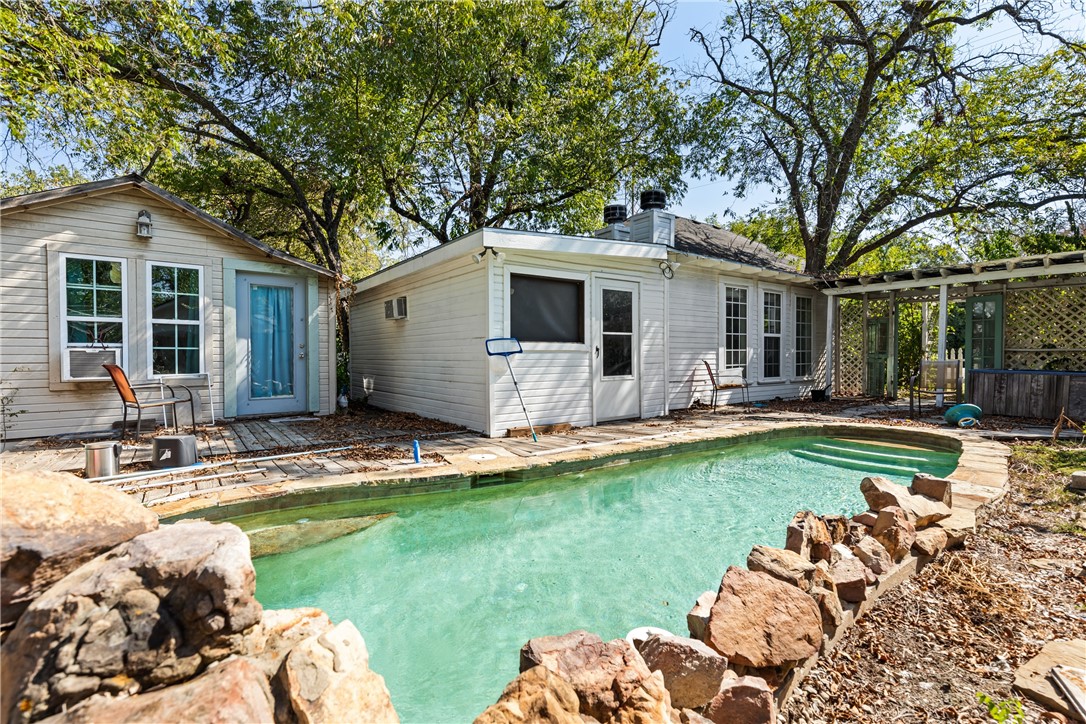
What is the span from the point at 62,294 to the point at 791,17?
16.3 metres

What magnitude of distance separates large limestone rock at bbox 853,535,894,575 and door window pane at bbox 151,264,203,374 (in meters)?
7.74

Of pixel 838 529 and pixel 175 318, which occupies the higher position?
pixel 175 318

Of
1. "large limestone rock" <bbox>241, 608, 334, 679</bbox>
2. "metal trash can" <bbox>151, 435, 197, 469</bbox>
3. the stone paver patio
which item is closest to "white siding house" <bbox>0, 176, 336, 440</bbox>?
the stone paver patio

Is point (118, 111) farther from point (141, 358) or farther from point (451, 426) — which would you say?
point (451, 426)

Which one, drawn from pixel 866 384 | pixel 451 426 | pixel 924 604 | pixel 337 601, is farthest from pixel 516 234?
pixel 866 384

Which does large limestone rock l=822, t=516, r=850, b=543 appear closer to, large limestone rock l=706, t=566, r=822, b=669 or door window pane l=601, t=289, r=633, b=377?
large limestone rock l=706, t=566, r=822, b=669

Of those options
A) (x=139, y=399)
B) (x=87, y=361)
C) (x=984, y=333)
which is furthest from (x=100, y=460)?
(x=984, y=333)

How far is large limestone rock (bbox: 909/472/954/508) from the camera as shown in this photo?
10.6ft

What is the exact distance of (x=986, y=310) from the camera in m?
9.68

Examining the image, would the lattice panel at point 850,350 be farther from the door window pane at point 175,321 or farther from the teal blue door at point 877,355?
the door window pane at point 175,321

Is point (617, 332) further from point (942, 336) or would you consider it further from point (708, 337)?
point (942, 336)

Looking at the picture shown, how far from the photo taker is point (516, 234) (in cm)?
593

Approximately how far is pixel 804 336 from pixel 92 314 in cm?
1233

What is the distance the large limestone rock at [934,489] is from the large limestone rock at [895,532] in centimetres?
84
